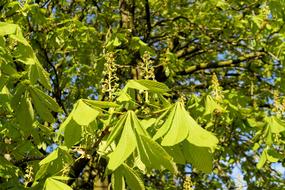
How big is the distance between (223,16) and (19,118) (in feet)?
18.1

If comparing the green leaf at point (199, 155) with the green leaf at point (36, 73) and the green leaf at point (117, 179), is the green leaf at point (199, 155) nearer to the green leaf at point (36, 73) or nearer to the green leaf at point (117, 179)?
the green leaf at point (117, 179)

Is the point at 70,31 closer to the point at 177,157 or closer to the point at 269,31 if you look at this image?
the point at 269,31

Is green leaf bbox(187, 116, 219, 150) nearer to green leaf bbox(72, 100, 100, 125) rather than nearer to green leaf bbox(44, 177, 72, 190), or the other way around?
green leaf bbox(72, 100, 100, 125)

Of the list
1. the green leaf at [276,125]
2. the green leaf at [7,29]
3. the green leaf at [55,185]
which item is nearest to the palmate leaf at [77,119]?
the green leaf at [55,185]

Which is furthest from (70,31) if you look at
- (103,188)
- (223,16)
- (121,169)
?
(121,169)

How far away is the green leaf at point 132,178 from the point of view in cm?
197

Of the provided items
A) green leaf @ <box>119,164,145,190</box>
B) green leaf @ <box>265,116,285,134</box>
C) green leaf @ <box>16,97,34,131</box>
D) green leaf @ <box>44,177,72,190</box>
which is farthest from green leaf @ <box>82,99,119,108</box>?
green leaf @ <box>265,116,285,134</box>

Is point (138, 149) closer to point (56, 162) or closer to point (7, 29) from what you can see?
point (56, 162)

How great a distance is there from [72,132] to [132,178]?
14.2 inches

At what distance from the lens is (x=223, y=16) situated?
24.8 feet

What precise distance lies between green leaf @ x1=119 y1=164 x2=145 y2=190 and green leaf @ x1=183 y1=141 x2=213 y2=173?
254mm

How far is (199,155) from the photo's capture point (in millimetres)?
1817

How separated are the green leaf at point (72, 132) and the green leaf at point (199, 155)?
522 mm

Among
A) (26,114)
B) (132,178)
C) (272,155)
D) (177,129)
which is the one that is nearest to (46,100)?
(26,114)
